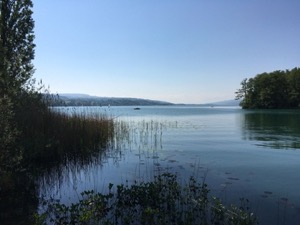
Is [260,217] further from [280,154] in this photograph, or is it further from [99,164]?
[280,154]

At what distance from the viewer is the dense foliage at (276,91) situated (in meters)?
98.1

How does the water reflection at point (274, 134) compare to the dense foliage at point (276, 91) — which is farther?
the dense foliage at point (276, 91)

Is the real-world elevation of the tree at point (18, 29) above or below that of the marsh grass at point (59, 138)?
above

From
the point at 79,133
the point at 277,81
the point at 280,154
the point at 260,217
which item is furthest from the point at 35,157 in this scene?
the point at 277,81

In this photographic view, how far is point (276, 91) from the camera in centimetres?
9981

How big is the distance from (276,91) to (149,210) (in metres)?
103

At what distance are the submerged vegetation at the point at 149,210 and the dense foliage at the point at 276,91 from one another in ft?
327

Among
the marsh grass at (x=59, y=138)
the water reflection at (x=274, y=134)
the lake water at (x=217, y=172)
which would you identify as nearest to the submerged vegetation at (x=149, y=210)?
the lake water at (x=217, y=172)

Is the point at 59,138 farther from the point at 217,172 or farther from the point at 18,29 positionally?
the point at 217,172

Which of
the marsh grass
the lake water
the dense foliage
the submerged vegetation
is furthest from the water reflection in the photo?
the dense foliage

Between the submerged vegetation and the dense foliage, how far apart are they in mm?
99614

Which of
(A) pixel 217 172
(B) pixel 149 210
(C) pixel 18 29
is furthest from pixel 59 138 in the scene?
(B) pixel 149 210

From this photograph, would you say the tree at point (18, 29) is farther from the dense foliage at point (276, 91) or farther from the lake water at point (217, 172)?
the dense foliage at point (276, 91)

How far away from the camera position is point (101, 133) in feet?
57.9
